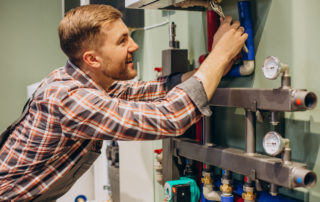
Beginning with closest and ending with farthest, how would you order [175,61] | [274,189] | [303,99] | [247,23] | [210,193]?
[303,99]
[274,189]
[247,23]
[210,193]
[175,61]

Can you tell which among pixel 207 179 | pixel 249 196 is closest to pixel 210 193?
pixel 207 179

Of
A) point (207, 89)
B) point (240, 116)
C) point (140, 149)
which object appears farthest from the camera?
point (140, 149)

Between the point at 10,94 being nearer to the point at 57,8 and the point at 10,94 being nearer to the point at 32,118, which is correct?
the point at 57,8

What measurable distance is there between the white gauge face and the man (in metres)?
0.12

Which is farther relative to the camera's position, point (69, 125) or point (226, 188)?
point (226, 188)

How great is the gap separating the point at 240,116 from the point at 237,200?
0.27m

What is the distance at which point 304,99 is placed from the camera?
0.80 meters

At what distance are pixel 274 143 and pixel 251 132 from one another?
0.12m

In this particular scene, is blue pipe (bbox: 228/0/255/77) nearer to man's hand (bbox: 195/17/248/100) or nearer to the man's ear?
man's hand (bbox: 195/17/248/100)

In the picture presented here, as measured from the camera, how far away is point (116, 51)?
1.07 m

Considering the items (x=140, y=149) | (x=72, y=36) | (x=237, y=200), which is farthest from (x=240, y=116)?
(x=140, y=149)

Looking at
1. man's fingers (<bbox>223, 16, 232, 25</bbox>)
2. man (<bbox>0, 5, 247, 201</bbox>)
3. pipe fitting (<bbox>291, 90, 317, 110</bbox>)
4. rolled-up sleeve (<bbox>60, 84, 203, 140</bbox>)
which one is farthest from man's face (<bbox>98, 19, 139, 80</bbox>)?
pipe fitting (<bbox>291, 90, 317, 110</bbox>)

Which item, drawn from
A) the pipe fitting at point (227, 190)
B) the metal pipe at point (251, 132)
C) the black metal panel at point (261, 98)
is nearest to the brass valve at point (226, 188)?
the pipe fitting at point (227, 190)

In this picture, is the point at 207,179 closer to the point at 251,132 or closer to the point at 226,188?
the point at 226,188
